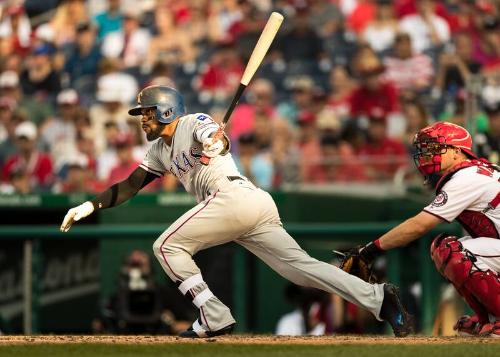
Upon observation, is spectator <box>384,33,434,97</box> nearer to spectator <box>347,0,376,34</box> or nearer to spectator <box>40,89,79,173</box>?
spectator <box>347,0,376,34</box>

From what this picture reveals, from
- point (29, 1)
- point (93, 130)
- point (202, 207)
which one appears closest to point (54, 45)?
point (29, 1)

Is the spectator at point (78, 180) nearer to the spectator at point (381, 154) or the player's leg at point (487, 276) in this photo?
the spectator at point (381, 154)

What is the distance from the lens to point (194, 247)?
23.1ft

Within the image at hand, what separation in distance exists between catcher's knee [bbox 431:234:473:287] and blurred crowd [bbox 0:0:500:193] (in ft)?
12.4

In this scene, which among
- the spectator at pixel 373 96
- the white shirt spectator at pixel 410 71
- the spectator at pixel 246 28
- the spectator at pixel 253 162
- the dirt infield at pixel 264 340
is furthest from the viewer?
the spectator at pixel 246 28

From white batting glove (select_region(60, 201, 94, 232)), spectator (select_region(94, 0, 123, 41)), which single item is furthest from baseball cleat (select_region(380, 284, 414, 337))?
spectator (select_region(94, 0, 123, 41))

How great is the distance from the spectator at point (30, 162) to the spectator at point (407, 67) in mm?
3566

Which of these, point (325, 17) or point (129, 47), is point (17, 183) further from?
point (325, 17)

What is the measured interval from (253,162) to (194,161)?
4319 mm

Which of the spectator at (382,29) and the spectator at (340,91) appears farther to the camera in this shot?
the spectator at (382,29)

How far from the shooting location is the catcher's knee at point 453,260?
6770mm

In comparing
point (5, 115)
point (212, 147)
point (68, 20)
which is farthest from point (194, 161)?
point (68, 20)

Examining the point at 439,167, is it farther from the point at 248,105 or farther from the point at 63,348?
the point at 248,105

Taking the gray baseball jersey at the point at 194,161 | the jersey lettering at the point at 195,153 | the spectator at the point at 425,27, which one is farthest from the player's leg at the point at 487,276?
the spectator at the point at 425,27
